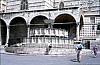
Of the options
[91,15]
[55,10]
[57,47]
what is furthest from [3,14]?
[57,47]

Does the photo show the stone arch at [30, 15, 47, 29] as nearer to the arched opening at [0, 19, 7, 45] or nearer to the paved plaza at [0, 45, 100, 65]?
the arched opening at [0, 19, 7, 45]

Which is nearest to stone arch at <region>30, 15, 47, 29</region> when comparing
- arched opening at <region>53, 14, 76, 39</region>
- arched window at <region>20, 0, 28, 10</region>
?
arched opening at <region>53, 14, 76, 39</region>

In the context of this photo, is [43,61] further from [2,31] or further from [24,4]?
[24,4]

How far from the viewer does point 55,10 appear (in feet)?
97.6

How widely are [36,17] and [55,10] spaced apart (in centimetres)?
407

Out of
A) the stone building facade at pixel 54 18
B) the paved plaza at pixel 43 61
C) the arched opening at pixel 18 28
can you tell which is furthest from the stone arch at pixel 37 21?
the paved plaza at pixel 43 61

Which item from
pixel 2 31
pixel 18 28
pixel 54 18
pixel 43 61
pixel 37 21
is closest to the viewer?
pixel 43 61

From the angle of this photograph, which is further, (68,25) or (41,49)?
(68,25)

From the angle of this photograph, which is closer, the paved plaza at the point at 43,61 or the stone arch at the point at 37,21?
the paved plaza at the point at 43,61

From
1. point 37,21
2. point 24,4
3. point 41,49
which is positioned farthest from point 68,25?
point 41,49

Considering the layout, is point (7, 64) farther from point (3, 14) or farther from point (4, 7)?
point (4, 7)

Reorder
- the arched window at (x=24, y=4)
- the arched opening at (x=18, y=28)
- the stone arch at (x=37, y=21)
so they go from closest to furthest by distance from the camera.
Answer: the stone arch at (x=37, y=21) → the arched opening at (x=18, y=28) → the arched window at (x=24, y=4)

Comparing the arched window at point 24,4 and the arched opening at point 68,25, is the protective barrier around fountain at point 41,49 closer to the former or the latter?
the arched opening at point 68,25

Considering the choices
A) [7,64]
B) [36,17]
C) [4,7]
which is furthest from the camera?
[4,7]
